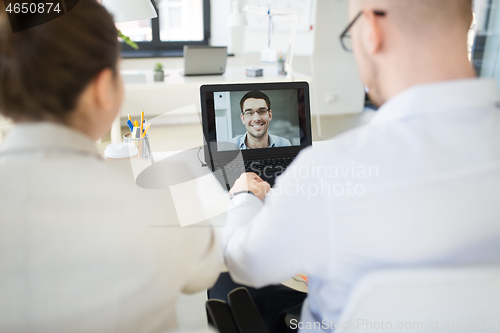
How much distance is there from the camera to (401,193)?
1.75 ft

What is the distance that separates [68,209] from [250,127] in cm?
85

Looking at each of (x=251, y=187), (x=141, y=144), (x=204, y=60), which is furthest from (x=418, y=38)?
(x=204, y=60)

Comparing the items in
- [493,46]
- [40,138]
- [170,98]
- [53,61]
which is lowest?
[170,98]

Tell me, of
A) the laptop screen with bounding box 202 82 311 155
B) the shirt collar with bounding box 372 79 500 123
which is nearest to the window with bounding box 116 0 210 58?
the laptop screen with bounding box 202 82 311 155

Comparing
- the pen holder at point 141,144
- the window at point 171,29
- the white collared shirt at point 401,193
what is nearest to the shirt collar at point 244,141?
the pen holder at point 141,144

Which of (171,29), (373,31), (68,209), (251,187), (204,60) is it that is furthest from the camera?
(171,29)

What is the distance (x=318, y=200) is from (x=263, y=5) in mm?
4151

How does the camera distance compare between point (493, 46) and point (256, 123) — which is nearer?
point (256, 123)

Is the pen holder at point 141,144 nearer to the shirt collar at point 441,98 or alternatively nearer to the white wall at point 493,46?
the shirt collar at point 441,98

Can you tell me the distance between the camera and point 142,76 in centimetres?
295

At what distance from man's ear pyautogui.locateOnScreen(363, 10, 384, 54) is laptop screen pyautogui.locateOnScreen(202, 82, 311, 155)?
0.69m

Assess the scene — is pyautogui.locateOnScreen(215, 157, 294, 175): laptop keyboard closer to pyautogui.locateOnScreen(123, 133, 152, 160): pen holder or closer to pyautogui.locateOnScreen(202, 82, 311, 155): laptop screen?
pyautogui.locateOnScreen(202, 82, 311, 155): laptop screen

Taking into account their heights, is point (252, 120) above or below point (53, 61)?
below

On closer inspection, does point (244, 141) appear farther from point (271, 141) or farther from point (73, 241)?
point (73, 241)
